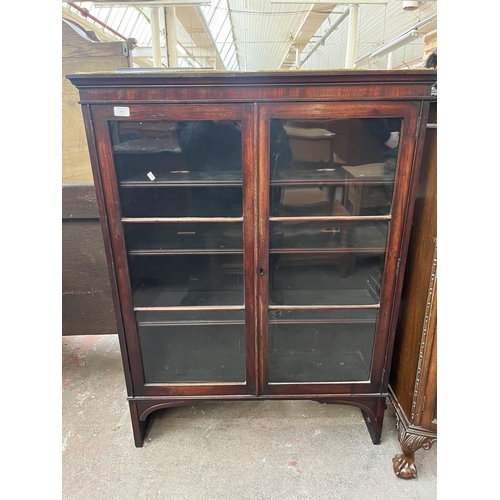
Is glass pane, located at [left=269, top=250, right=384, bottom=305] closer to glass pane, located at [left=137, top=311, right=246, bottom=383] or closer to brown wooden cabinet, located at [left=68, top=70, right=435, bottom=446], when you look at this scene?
brown wooden cabinet, located at [left=68, top=70, right=435, bottom=446]

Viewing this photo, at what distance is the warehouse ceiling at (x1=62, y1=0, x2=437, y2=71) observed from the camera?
219 cm

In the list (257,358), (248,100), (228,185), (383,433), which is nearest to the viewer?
(248,100)

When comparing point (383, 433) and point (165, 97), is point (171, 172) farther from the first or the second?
point (383, 433)

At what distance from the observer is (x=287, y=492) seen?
132 cm

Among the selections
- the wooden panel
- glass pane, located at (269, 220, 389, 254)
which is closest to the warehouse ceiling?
the wooden panel

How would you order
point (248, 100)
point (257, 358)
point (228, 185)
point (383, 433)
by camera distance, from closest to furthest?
point (248, 100) < point (228, 185) < point (257, 358) < point (383, 433)

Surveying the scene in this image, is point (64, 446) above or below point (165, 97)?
below

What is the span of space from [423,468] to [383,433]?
0.20 metres

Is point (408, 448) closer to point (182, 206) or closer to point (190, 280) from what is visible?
point (190, 280)

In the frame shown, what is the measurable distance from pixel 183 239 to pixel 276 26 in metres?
Answer: 4.10

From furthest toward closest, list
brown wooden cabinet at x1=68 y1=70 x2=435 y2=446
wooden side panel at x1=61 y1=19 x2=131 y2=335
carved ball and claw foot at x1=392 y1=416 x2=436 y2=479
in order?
wooden side panel at x1=61 y1=19 x2=131 y2=335, carved ball and claw foot at x1=392 y1=416 x2=436 y2=479, brown wooden cabinet at x1=68 y1=70 x2=435 y2=446

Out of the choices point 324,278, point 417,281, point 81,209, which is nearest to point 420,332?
point 417,281

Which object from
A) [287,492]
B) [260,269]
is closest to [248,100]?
[260,269]

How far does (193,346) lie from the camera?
5.09ft
